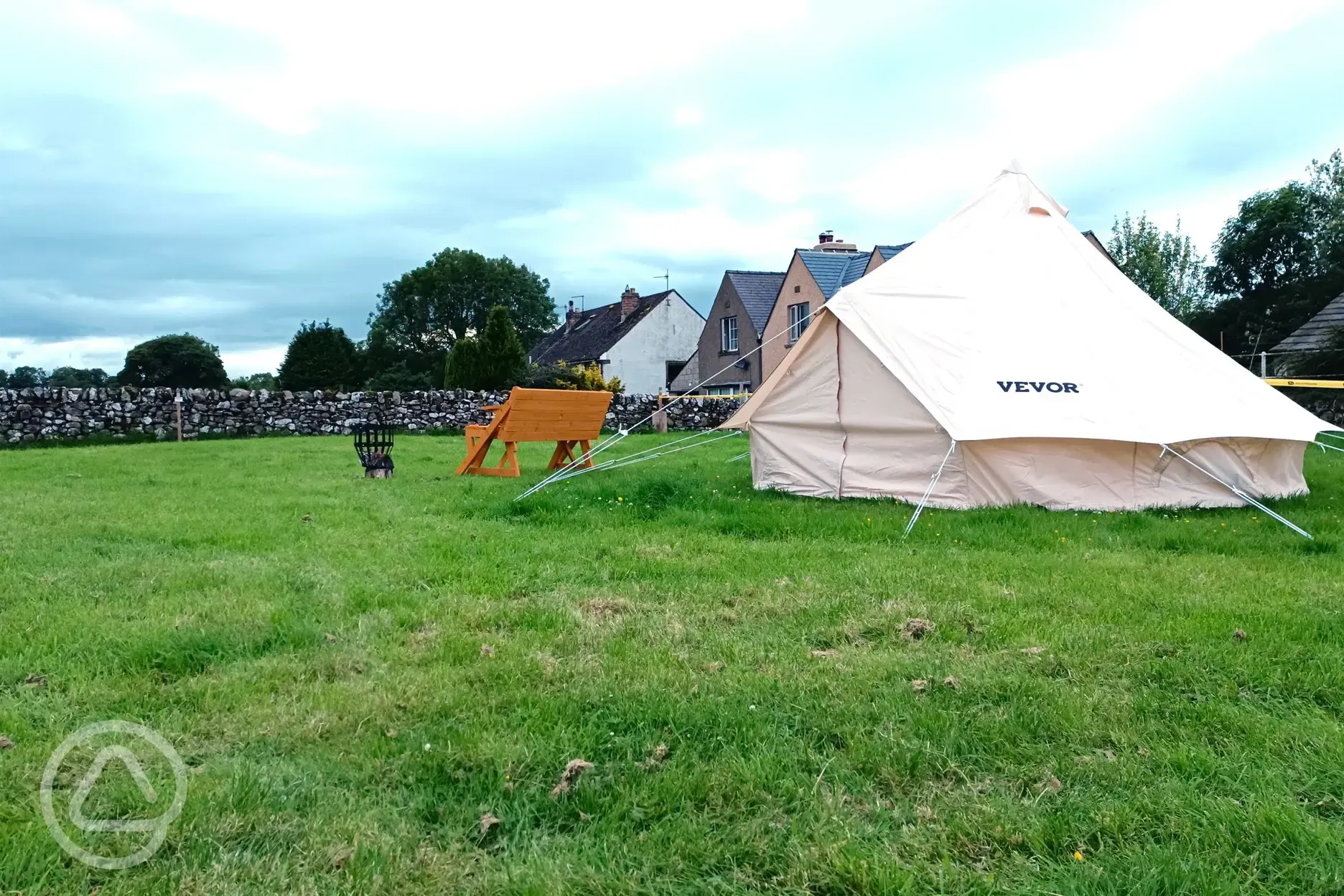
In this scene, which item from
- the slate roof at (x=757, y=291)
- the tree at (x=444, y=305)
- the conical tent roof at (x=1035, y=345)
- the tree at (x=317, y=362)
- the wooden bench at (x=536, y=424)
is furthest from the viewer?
the tree at (x=444, y=305)

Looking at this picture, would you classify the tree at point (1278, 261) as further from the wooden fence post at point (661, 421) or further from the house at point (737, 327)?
the wooden fence post at point (661, 421)

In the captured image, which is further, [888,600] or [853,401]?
[853,401]

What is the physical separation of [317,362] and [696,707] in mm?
39726

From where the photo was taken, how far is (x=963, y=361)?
7.48 m

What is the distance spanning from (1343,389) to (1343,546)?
42.8 ft

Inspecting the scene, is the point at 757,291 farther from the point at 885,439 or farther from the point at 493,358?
the point at 885,439

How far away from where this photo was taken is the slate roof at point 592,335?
1642 inches

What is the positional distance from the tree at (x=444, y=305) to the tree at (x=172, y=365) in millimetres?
8710

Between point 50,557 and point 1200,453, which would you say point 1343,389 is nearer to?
point 1200,453

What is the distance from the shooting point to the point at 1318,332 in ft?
63.9

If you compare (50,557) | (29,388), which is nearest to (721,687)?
(50,557)

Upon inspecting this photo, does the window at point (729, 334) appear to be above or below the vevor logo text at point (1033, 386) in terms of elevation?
above
